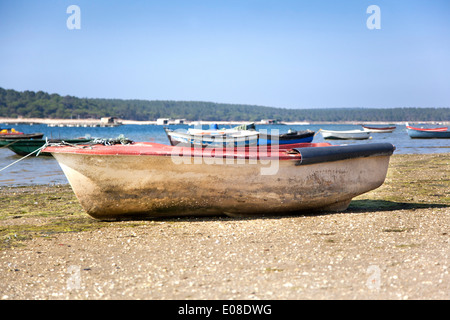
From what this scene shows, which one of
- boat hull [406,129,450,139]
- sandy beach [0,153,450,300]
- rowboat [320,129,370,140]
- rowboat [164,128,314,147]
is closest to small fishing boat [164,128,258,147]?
rowboat [164,128,314,147]

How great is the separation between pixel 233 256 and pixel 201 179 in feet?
8.18

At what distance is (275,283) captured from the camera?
512cm

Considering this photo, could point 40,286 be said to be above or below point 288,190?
below

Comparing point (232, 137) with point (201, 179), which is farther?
point (232, 137)

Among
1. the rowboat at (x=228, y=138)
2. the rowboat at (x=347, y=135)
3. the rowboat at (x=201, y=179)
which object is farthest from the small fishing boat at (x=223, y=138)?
the rowboat at (x=347, y=135)

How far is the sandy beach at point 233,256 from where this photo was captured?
4977 mm

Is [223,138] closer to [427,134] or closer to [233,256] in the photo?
[233,256]

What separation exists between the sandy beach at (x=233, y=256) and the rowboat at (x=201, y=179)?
295 mm

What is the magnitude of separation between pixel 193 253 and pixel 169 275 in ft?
3.16

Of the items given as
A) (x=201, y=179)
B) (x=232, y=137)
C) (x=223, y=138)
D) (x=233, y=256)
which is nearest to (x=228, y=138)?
(x=223, y=138)

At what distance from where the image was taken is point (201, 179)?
850cm

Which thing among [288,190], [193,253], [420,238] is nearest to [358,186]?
[288,190]
